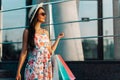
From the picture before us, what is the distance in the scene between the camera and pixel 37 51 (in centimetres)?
462

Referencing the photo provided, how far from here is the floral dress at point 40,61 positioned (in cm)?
460

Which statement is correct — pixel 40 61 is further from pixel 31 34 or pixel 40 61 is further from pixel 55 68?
pixel 31 34

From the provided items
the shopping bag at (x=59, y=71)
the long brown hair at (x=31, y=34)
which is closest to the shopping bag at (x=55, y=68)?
the shopping bag at (x=59, y=71)

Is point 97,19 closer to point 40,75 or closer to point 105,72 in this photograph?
point 105,72

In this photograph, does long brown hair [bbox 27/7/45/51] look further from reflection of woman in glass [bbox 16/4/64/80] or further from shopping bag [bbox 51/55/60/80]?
shopping bag [bbox 51/55/60/80]

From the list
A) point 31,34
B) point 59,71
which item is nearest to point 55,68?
point 59,71

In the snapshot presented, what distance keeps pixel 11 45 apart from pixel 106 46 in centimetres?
265

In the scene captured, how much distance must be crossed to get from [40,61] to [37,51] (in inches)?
4.4

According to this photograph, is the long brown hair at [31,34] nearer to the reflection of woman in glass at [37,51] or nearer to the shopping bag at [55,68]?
the reflection of woman in glass at [37,51]

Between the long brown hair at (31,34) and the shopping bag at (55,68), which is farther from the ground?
the long brown hair at (31,34)

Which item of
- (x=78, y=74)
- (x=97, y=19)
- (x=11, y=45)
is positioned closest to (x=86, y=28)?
(x=97, y=19)

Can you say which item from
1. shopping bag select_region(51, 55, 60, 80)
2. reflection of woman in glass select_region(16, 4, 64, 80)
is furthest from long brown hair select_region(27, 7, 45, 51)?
shopping bag select_region(51, 55, 60, 80)

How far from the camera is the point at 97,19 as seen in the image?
8164mm

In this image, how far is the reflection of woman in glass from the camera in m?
4.61
